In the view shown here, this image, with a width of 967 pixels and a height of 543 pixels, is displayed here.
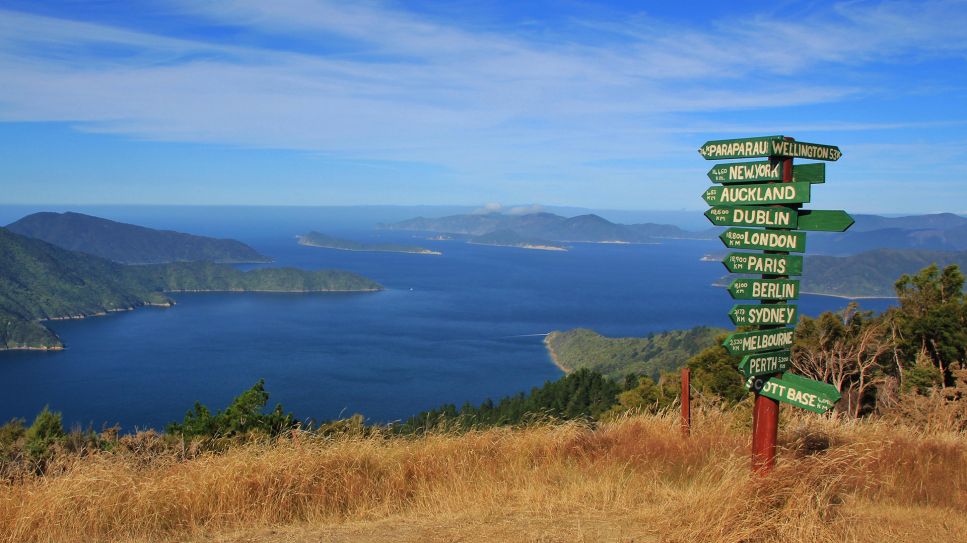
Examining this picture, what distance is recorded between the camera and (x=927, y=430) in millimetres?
6496

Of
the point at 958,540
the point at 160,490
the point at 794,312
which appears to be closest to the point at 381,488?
the point at 160,490

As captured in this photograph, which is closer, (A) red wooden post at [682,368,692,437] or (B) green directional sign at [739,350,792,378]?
(B) green directional sign at [739,350,792,378]

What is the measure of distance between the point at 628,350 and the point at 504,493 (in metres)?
71.9

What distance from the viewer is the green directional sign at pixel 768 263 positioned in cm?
452

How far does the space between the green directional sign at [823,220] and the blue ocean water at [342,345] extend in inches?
1531

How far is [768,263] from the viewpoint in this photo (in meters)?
4.54

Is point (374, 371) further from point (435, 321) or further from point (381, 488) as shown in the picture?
point (381, 488)

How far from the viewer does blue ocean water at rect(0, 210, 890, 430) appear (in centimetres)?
6406

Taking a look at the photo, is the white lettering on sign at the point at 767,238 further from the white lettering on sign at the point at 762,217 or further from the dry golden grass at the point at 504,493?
the dry golden grass at the point at 504,493

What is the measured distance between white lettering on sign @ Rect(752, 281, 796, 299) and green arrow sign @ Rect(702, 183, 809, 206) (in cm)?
52

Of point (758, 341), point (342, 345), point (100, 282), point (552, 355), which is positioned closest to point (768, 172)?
point (758, 341)

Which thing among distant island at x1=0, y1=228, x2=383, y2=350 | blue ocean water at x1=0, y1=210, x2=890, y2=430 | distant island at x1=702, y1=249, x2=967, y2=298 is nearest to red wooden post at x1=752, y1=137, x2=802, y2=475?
blue ocean water at x1=0, y1=210, x2=890, y2=430

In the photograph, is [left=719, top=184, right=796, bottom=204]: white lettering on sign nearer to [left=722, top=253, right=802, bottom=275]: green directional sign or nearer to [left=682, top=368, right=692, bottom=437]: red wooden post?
[left=722, top=253, right=802, bottom=275]: green directional sign

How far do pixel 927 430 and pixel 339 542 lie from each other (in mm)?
5449
